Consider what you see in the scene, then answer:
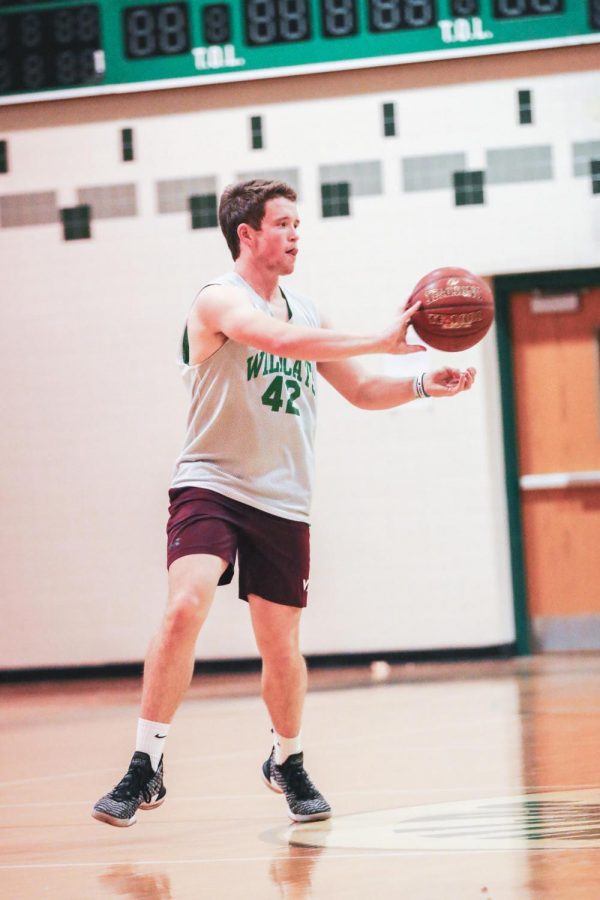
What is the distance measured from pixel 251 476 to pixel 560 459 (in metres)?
4.99

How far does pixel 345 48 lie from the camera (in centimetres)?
757

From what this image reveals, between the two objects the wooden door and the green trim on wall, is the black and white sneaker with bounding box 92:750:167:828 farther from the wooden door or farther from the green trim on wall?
the wooden door

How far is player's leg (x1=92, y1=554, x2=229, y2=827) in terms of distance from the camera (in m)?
2.98

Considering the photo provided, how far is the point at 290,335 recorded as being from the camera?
2936 millimetres

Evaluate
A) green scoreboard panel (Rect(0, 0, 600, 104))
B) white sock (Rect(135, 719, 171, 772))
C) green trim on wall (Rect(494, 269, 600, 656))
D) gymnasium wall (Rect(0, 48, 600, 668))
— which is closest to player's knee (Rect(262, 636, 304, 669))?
white sock (Rect(135, 719, 171, 772))

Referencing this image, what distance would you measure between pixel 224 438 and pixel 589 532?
5041 mm

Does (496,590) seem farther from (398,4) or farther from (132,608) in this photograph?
(398,4)

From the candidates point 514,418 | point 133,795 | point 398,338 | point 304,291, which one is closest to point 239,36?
point 304,291

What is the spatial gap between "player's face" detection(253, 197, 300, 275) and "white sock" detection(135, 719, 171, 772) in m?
1.23

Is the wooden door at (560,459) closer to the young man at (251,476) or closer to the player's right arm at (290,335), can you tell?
the young man at (251,476)

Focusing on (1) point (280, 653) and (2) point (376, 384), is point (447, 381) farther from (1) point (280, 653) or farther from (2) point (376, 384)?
(1) point (280, 653)

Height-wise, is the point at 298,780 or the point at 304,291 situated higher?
the point at 304,291

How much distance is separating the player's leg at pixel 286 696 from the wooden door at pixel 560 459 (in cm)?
482

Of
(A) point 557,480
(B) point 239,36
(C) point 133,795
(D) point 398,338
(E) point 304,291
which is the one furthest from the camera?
(E) point 304,291
